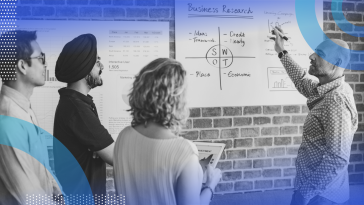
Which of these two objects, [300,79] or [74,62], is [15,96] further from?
[300,79]

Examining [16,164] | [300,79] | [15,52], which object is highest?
[15,52]

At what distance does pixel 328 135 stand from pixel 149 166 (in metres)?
1.06

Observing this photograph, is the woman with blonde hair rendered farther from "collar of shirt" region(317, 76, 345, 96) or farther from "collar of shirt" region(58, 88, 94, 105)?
"collar of shirt" region(317, 76, 345, 96)

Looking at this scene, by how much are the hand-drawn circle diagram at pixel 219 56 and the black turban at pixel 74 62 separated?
1302 mm

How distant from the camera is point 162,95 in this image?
1.20 m

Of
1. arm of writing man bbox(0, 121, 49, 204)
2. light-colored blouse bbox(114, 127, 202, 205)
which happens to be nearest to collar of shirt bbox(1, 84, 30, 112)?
arm of writing man bbox(0, 121, 49, 204)

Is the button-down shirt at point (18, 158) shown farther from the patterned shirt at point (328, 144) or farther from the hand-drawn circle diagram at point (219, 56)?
the hand-drawn circle diagram at point (219, 56)

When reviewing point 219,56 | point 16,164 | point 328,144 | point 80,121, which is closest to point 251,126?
point 219,56

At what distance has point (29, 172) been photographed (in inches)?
57.2

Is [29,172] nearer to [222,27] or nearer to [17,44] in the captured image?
[17,44]

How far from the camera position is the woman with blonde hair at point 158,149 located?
114 cm

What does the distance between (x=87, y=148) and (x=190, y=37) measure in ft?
4.70

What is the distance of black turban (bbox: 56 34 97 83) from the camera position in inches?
63.7
